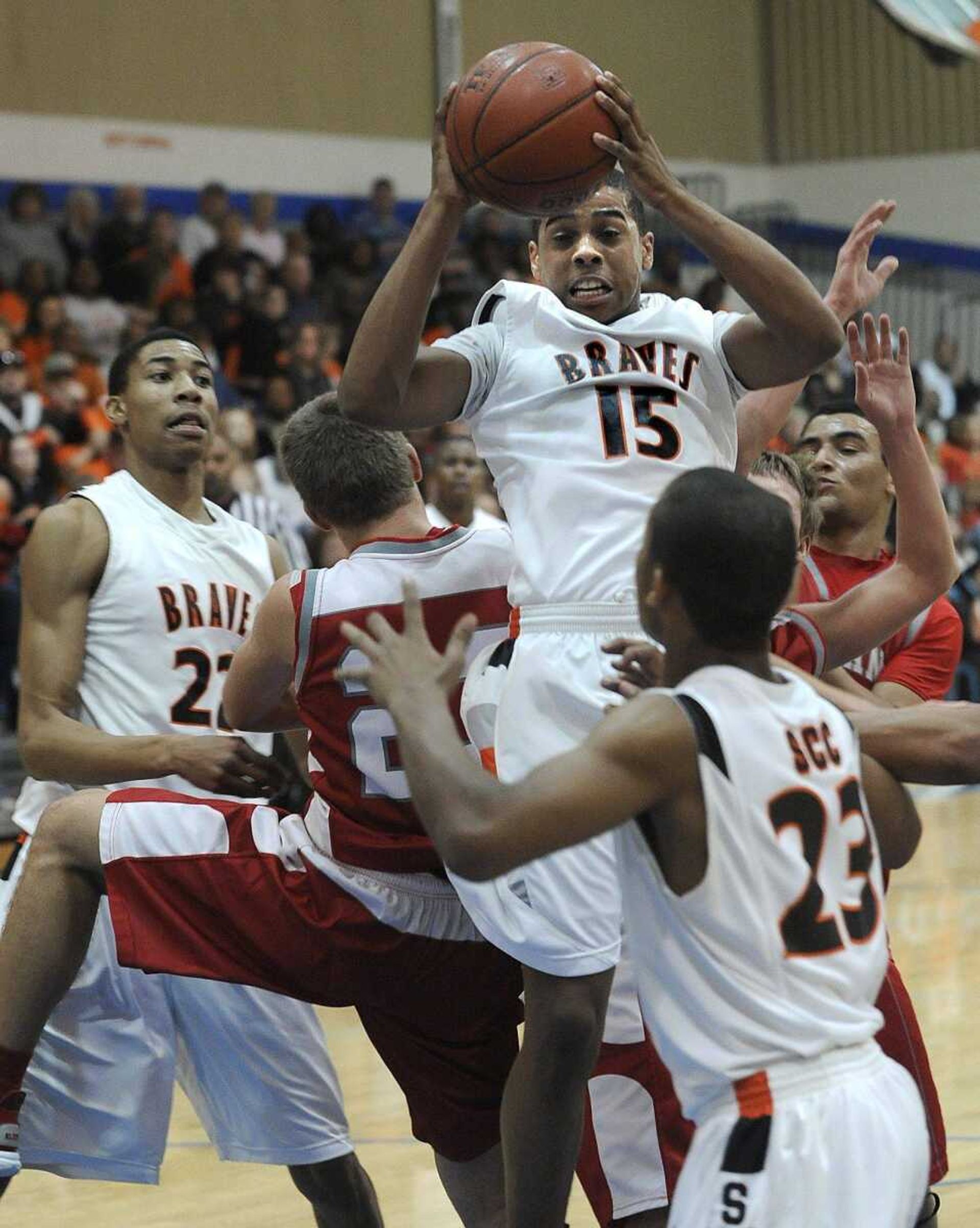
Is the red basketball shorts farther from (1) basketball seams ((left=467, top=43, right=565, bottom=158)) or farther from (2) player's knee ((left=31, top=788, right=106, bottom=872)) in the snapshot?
(1) basketball seams ((left=467, top=43, right=565, bottom=158))

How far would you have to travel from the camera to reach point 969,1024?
6.25 meters

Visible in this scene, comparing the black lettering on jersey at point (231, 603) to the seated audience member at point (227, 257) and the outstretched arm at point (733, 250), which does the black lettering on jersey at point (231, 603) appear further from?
the seated audience member at point (227, 257)

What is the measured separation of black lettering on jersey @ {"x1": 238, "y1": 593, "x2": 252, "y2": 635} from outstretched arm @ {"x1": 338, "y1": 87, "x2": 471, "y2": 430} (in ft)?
4.19

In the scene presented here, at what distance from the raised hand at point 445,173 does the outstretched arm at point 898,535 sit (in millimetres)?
924

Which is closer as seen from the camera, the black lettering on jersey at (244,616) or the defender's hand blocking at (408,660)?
the defender's hand blocking at (408,660)

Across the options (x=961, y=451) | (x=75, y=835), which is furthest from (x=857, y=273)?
(x=961, y=451)

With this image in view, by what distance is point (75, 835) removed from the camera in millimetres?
3752

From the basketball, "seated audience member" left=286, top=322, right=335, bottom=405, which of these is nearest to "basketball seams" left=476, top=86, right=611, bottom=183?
the basketball

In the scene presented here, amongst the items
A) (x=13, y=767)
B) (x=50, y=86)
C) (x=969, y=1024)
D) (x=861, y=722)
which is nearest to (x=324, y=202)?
(x=50, y=86)

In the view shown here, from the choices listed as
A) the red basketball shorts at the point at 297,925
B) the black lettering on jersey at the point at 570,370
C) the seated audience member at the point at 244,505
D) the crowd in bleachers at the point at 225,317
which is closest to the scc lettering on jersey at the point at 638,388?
the black lettering on jersey at the point at 570,370

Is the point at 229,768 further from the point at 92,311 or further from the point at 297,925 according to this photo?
the point at 92,311

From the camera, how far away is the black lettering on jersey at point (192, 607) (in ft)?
14.7

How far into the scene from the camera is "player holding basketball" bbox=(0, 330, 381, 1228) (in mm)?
4074

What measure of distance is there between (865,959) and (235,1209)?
103 inches
